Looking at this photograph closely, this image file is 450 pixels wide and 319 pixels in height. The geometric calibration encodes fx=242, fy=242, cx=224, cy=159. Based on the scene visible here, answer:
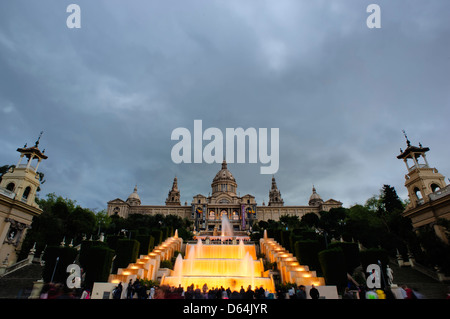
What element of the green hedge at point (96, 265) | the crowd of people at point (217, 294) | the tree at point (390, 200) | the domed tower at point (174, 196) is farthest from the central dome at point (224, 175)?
the crowd of people at point (217, 294)

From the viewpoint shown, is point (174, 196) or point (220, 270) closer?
point (220, 270)

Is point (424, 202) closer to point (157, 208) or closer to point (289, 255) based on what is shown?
point (289, 255)

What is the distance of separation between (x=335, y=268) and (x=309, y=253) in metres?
3.87

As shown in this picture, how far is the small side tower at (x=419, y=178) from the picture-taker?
31422 millimetres

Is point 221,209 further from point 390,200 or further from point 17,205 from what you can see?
point 17,205

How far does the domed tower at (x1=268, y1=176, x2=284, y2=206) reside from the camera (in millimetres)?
107250

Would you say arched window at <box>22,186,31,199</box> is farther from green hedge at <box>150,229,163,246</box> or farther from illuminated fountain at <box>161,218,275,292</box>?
illuminated fountain at <box>161,218,275,292</box>

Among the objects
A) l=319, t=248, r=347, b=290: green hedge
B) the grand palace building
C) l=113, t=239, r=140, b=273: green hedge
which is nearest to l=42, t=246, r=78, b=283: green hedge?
l=113, t=239, r=140, b=273: green hedge

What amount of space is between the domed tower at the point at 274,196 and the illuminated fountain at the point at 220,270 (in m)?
74.8

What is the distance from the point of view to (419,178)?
1260 inches

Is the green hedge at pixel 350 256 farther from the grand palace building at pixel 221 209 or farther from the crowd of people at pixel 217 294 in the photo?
the grand palace building at pixel 221 209

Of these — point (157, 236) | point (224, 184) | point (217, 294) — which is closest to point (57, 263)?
point (157, 236)

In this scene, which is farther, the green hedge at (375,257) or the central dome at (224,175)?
the central dome at (224,175)

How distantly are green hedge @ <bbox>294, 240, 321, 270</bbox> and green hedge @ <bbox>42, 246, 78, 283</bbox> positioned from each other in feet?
69.2
